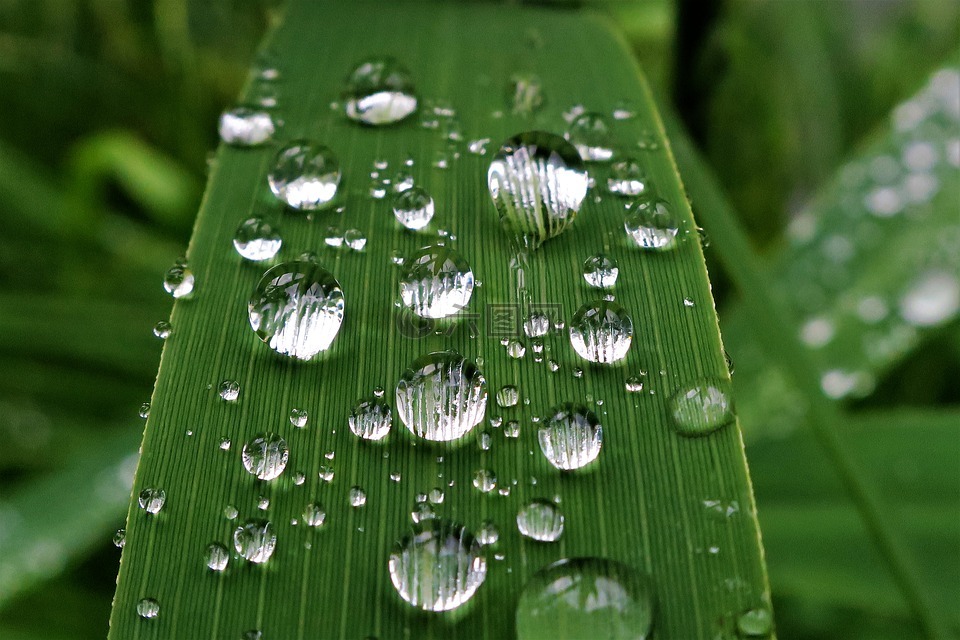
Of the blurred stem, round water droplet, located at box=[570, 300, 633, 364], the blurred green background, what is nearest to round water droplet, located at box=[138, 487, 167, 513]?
round water droplet, located at box=[570, 300, 633, 364]

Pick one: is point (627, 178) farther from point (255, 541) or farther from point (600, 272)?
point (255, 541)

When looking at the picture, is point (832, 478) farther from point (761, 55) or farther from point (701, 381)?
point (761, 55)

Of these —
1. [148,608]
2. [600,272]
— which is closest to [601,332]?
[600,272]

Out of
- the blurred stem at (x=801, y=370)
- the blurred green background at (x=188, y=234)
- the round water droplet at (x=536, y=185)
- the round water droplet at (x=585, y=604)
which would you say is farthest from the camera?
the blurred green background at (x=188, y=234)

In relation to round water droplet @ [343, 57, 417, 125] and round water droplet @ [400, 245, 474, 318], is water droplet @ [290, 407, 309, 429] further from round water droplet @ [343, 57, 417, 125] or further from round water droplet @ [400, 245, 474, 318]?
round water droplet @ [343, 57, 417, 125]

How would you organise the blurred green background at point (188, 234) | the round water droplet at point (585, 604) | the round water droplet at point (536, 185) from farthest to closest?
1. the blurred green background at point (188, 234)
2. the round water droplet at point (536, 185)
3. the round water droplet at point (585, 604)

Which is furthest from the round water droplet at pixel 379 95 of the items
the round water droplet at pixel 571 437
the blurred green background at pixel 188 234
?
the round water droplet at pixel 571 437

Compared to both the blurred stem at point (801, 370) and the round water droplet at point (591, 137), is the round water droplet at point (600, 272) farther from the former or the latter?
the blurred stem at point (801, 370)
